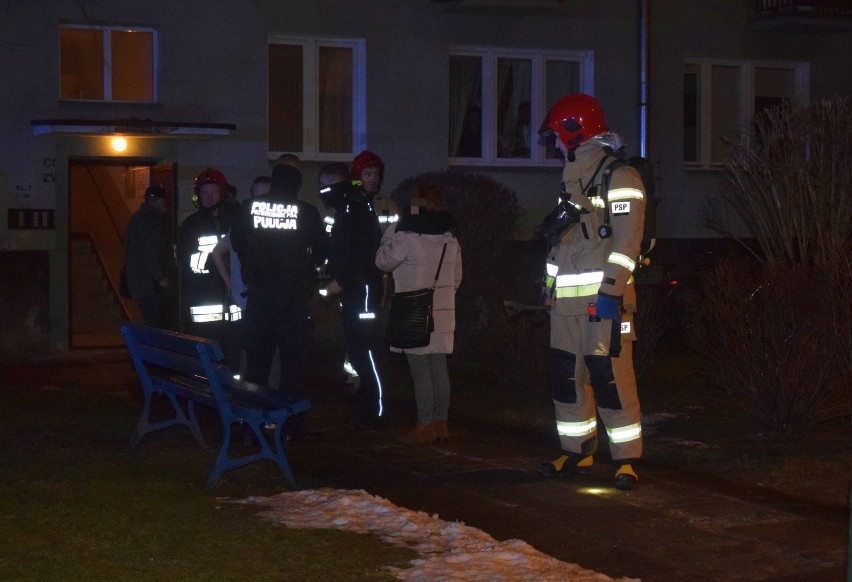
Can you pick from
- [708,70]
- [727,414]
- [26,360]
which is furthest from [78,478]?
[708,70]

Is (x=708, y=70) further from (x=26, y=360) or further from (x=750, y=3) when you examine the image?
(x=26, y=360)

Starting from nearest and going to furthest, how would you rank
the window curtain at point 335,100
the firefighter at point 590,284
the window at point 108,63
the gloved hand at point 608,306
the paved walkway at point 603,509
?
the paved walkway at point 603,509, the gloved hand at point 608,306, the firefighter at point 590,284, the window at point 108,63, the window curtain at point 335,100

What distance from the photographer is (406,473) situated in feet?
24.3

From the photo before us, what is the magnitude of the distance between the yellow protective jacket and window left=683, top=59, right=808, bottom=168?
10434 mm

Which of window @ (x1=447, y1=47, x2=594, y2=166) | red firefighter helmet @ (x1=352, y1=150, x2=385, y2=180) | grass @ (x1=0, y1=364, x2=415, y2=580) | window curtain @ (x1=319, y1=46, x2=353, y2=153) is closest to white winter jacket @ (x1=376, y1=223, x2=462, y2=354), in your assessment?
red firefighter helmet @ (x1=352, y1=150, x2=385, y2=180)

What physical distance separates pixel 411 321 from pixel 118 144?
7.01m

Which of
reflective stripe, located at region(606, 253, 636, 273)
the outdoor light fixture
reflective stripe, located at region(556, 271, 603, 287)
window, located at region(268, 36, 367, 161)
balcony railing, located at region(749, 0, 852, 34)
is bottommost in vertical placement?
reflective stripe, located at region(556, 271, 603, 287)

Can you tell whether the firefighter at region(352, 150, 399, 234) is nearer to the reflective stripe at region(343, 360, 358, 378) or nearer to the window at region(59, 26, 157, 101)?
the reflective stripe at region(343, 360, 358, 378)

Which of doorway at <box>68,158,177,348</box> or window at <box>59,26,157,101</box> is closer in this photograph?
window at <box>59,26,157,101</box>

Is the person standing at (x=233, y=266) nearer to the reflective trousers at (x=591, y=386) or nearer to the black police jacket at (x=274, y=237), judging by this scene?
the black police jacket at (x=274, y=237)

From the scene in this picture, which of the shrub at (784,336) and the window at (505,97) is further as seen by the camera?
the window at (505,97)

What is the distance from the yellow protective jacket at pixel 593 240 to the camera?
666cm

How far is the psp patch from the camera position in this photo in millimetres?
6680

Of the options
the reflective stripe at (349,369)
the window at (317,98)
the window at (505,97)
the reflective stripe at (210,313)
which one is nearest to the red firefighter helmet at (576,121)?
the reflective stripe at (349,369)
